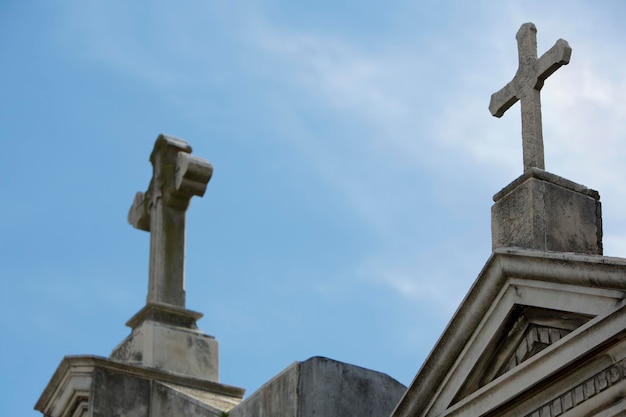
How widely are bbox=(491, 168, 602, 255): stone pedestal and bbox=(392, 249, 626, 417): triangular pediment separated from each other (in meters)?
0.44

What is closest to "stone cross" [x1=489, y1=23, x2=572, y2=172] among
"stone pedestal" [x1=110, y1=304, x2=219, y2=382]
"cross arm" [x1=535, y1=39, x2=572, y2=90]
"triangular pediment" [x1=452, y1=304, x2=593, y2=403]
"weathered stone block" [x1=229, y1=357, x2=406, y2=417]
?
"cross arm" [x1=535, y1=39, x2=572, y2=90]

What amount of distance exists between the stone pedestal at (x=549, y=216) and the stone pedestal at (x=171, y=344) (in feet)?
11.8

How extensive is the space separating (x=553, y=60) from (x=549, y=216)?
104 centimetres

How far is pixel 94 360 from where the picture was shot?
40.2 feet

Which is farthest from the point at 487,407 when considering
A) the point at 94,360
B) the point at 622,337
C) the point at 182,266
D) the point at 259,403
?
the point at 182,266

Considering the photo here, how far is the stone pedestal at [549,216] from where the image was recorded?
9.75 metres

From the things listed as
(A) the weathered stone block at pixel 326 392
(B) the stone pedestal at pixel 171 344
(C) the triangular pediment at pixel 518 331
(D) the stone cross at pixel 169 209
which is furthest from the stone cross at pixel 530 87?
(D) the stone cross at pixel 169 209

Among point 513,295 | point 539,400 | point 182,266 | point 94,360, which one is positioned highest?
point 182,266

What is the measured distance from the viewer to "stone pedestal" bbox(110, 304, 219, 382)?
12812mm

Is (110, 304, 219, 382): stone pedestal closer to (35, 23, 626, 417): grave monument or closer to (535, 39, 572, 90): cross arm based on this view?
(35, 23, 626, 417): grave monument

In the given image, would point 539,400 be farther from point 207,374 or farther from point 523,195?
point 207,374

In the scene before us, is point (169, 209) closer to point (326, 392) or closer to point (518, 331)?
point (326, 392)

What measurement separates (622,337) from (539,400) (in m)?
0.74

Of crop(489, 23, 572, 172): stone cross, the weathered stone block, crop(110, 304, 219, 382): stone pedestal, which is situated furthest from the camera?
crop(110, 304, 219, 382): stone pedestal
